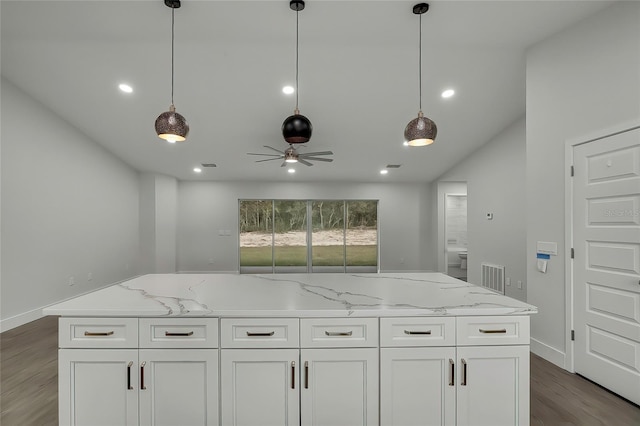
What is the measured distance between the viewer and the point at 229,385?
5.10ft

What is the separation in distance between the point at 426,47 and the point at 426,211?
15.6 feet

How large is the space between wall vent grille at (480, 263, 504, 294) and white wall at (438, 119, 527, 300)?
81 millimetres

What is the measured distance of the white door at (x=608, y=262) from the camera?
2158mm

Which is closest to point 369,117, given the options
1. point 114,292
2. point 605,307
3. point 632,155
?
point 632,155

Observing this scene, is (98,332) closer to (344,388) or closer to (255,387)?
(255,387)

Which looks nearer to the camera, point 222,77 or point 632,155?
point 632,155

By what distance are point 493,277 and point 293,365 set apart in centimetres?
438

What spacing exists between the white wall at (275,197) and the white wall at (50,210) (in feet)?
5.25

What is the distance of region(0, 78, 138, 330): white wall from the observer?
362 centimetres

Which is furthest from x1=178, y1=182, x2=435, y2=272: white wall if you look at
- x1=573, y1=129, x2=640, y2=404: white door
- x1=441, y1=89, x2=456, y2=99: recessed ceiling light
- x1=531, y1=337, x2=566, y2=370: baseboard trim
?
x1=573, y1=129, x2=640, y2=404: white door

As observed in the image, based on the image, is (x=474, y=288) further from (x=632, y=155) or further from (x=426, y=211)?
(x=426, y=211)

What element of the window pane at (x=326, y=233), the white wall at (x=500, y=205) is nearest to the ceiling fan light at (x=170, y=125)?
the white wall at (x=500, y=205)

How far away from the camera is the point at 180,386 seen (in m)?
1.56

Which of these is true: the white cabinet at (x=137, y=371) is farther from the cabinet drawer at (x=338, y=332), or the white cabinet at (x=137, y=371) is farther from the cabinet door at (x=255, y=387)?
the cabinet drawer at (x=338, y=332)
